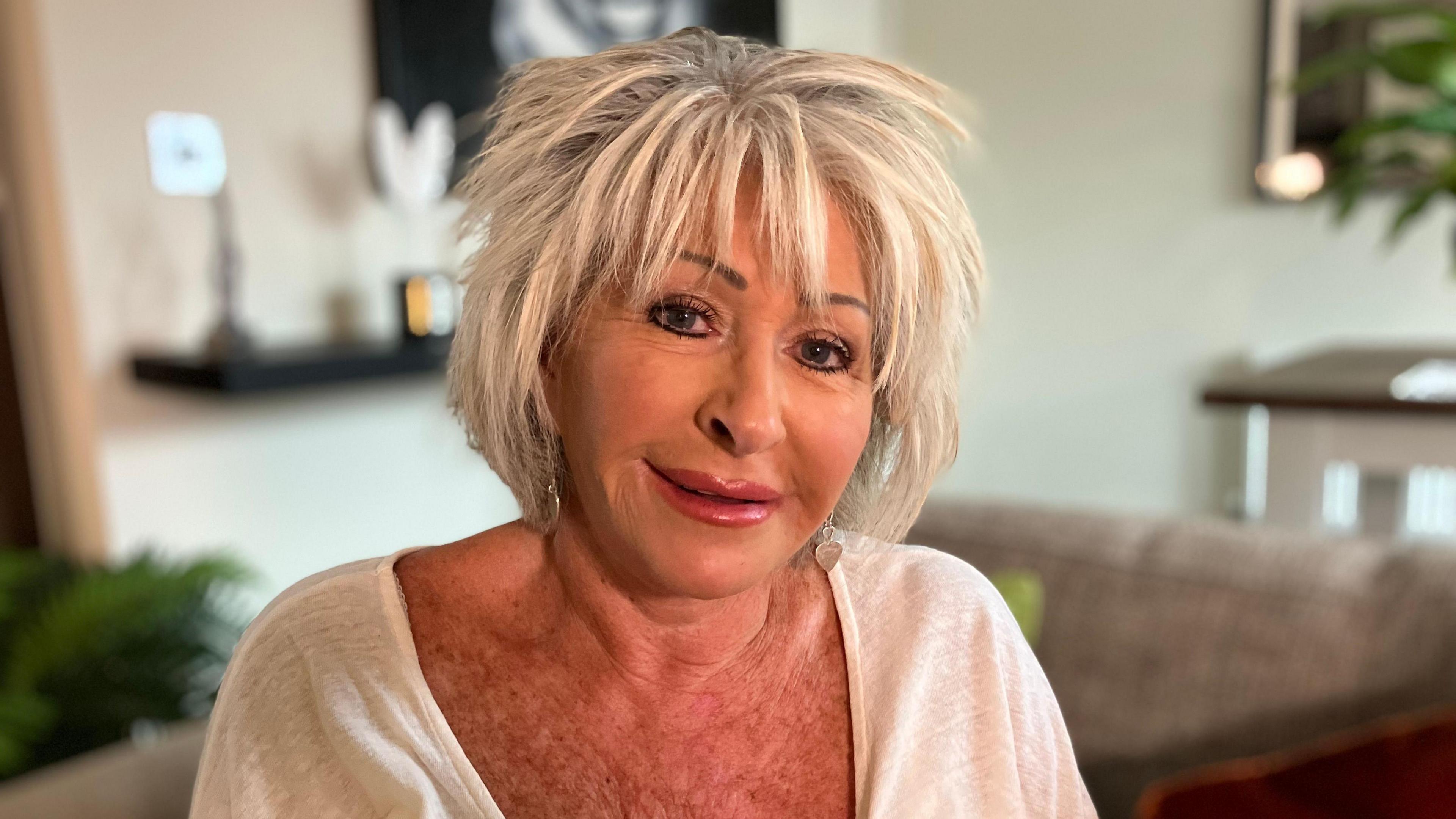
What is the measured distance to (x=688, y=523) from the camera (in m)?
0.52

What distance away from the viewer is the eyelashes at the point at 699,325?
20.1 inches

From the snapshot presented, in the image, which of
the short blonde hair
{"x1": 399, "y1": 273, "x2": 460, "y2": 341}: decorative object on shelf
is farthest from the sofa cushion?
{"x1": 399, "y1": 273, "x2": 460, "y2": 341}: decorative object on shelf

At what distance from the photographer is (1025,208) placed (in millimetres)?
3510

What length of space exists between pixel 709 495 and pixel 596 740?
0.19 meters

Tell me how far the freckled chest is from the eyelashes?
226mm

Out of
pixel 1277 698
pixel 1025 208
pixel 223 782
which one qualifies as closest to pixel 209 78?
pixel 223 782

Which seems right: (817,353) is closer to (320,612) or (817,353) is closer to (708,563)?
(708,563)

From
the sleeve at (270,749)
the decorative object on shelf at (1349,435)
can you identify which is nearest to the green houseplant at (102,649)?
the sleeve at (270,749)

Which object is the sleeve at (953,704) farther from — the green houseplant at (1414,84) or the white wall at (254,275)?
the green houseplant at (1414,84)

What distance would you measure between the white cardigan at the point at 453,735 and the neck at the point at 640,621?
90 millimetres

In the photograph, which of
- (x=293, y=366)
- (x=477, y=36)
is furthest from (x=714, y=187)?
(x=477, y=36)

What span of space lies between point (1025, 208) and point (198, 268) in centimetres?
247

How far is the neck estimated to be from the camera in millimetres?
631

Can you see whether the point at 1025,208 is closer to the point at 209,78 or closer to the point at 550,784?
the point at 209,78
